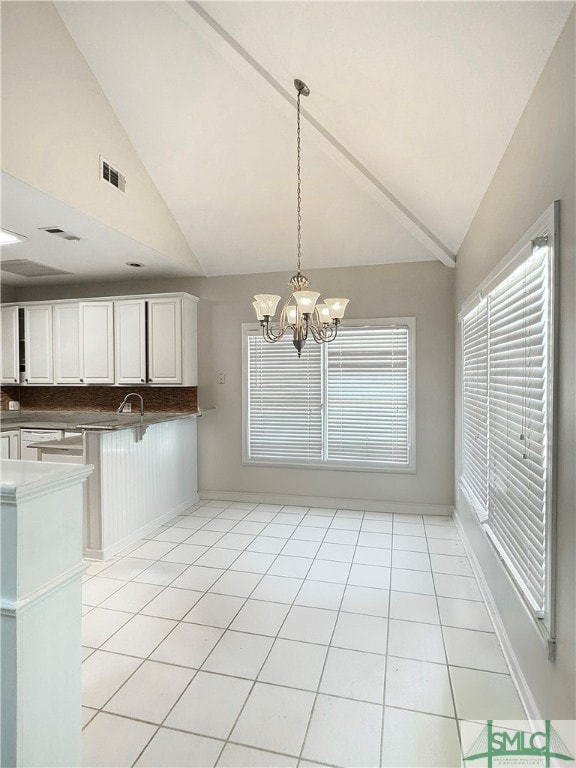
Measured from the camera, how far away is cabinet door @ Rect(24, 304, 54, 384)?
4859mm

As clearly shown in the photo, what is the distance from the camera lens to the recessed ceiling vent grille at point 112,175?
3.01 meters

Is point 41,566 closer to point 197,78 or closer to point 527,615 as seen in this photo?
point 527,615

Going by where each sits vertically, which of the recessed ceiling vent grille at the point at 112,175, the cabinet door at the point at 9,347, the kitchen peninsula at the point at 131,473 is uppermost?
the recessed ceiling vent grille at the point at 112,175

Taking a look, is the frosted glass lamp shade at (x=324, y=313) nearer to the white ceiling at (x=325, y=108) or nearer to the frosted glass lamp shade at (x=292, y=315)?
the frosted glass lamp shade at (x=292, y=315)

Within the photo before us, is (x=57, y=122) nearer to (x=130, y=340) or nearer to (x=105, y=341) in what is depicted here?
(x=130, y=340)

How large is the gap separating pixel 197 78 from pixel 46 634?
3.29 m

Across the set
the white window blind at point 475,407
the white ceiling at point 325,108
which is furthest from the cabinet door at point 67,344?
the white window blind at point 475,407

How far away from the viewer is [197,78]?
2.80 meters

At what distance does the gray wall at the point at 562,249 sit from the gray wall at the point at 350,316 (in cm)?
204

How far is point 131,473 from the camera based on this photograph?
3.70 metres

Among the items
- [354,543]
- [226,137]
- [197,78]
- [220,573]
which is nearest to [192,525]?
[220,573]

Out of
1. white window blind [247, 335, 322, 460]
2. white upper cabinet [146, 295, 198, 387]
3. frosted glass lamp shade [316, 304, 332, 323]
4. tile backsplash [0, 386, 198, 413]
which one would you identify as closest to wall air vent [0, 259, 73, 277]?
white upper cabinet [146, 295, 198, 387]

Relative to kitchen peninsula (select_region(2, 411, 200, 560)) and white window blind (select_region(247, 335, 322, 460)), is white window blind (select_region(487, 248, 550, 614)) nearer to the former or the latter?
white window blind (select_region(247, 335, 322, 460))

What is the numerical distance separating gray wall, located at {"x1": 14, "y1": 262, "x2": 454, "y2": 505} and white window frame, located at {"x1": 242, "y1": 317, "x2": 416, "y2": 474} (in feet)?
0.18
